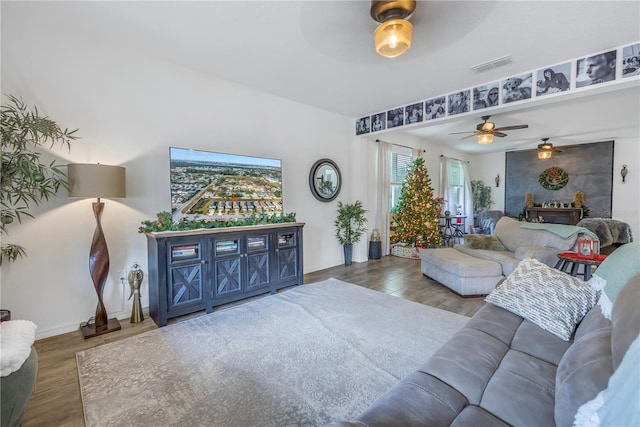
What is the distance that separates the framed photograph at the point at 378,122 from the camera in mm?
4954

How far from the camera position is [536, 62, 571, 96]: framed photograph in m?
3.10

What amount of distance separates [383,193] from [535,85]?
3.29m

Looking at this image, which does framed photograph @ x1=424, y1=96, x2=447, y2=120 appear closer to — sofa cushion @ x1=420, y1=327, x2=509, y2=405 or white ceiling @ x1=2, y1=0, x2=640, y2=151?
white ceiling @ x1=2, y1=0, x2=640, y2=151

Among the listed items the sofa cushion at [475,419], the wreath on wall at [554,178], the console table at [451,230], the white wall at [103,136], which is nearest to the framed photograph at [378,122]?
the white wall at [103,136]

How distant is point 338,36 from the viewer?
265 cm

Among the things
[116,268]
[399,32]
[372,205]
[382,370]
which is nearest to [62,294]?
[116,268]

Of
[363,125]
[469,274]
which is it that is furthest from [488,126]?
[469,274]

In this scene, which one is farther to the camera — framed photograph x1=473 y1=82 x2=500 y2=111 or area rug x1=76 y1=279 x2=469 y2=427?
framed photograph x1=473 y1=82 x2=500 y2=111

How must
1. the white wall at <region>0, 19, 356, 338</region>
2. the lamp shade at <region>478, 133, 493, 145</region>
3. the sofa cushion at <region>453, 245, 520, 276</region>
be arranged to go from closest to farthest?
Result: the white wall at <region>0, 19, 356, 338</region>
the sofa cushion at <region>453, 245, 520, 276</region>
the lamp shade at <region>478, 133, 493, 145</region>

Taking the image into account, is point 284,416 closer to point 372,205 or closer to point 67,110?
point 67,110

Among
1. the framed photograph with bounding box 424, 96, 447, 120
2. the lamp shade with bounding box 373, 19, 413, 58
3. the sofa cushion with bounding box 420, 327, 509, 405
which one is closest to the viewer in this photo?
the sofa cushion with bounding box 420, 327, 509, 405

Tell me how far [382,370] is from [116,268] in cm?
288

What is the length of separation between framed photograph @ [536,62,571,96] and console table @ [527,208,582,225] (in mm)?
6401

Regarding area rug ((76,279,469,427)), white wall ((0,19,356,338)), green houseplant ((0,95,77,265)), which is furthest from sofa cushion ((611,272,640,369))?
white wall ((0,19,356,338))
